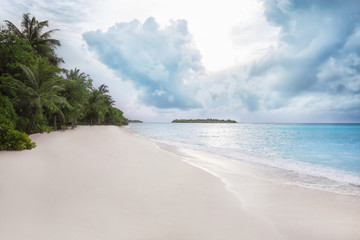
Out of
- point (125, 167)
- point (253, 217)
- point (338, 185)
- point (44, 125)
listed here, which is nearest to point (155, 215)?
point (253, 217)

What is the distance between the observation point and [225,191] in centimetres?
482

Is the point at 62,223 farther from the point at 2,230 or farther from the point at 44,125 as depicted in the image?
the point at 44,125

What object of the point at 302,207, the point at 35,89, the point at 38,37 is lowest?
the point at 302,207

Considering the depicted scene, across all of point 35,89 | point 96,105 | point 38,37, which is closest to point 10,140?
point 35,89

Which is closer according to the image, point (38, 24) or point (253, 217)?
point (253, 217)

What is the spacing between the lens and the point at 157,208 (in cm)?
355

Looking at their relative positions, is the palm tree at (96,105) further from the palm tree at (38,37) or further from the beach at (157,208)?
the beach at (157,208)

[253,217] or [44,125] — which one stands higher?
[44,125]

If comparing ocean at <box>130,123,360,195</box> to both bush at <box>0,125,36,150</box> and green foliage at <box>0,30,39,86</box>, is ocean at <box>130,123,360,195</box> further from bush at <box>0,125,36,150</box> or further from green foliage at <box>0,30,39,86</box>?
green foliage at <box>0,30,39,86</box>

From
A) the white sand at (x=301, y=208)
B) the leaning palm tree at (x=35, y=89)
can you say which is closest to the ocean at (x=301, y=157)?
the white sand at (x=301, y=208)

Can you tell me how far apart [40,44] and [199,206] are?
30688mm

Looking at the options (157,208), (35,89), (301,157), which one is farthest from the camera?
(35,89)

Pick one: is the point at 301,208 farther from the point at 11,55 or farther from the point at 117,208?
the point at 11,55

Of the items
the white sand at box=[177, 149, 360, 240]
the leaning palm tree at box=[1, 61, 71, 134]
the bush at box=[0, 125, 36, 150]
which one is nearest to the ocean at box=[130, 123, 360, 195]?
the white sand at box=[177, 149, 360, 240]
